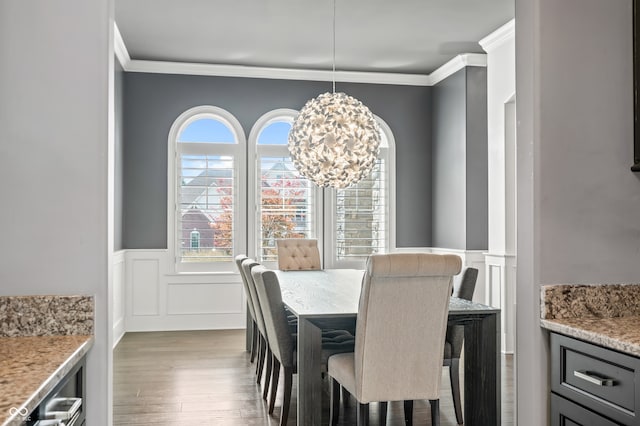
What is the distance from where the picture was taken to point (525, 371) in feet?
6.77

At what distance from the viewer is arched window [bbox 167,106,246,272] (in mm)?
7082

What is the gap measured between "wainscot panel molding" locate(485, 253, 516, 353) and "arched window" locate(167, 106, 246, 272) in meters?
2.77

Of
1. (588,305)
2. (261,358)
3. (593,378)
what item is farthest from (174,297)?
(593,378)

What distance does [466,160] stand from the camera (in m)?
6.62

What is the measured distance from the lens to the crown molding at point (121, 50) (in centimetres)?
597

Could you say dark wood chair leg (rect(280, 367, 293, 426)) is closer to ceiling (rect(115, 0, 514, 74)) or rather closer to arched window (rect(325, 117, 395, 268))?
ceiling (rect(115, 0, 514, 74))

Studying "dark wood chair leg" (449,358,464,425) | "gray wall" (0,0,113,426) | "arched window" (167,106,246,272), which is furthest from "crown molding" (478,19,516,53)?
"gray wall" (0,0,113,426)

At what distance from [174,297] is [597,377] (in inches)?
231

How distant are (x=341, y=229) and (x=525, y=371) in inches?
213

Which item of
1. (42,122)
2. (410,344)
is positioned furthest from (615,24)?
(42,122)

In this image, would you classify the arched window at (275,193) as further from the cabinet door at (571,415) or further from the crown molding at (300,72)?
the cabinet door at (571,415)

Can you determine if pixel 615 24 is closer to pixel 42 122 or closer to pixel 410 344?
pixel 410 344

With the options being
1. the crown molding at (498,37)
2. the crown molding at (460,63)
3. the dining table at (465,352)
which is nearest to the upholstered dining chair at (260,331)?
the dining table at (465,352)

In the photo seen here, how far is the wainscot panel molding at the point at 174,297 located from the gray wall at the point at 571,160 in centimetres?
539
